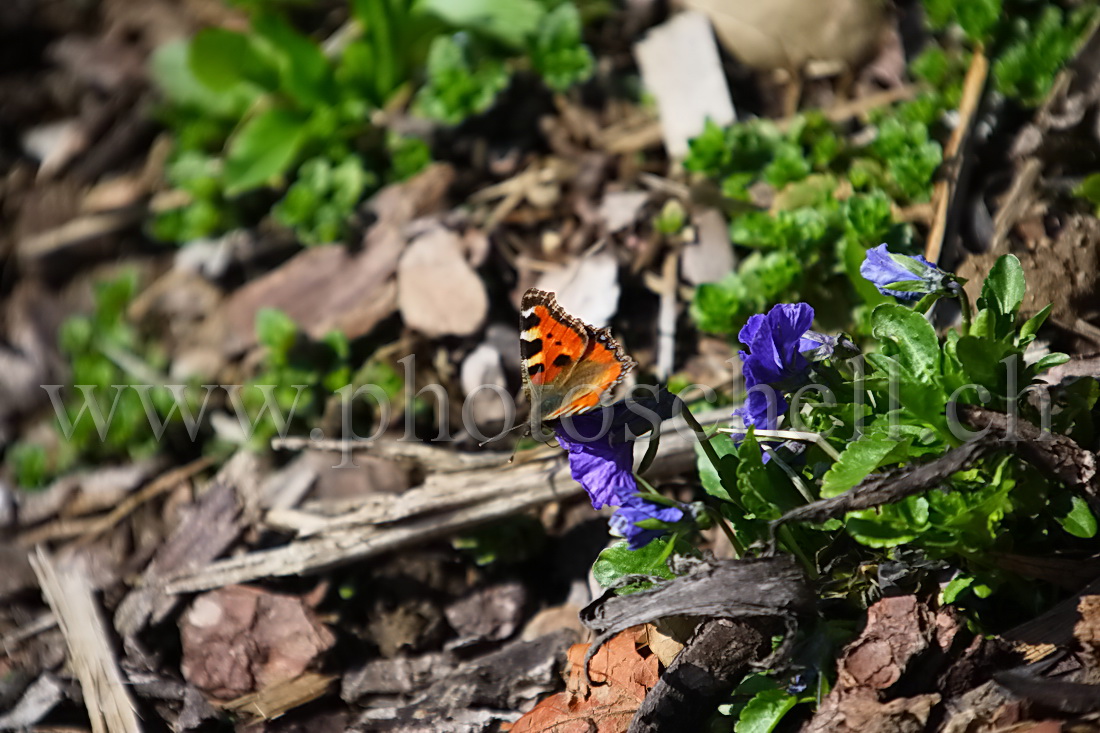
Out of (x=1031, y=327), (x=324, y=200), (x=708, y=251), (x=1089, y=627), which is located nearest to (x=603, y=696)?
(x=1089, y=627)

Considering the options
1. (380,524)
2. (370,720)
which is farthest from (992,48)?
(370,720)

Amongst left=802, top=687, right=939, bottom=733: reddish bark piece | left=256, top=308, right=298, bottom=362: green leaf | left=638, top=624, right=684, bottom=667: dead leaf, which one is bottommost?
left=638, top=624, right=684, bottom=667: dead leaf

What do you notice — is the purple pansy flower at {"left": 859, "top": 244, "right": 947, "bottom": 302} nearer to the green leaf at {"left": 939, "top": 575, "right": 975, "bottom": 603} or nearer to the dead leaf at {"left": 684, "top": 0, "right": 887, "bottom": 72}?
the green leaf at {"left": 939, "top": 575, "right": 975, "bottom": 603}

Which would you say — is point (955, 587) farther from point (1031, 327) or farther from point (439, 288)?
point (439, 288)

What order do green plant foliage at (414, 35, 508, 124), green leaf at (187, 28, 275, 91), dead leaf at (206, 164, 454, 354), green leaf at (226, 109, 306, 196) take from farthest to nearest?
green leaf at (187, 28, 275, 91), green leaf at (226, 109, 306, 196), green plant foliage at (414, 35, 508, 124), dead leaf at (206, 164, 454, 354)

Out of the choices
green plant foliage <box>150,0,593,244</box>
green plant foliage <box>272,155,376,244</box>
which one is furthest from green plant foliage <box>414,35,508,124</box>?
green plant foliage <box>272,155,376,244</box>

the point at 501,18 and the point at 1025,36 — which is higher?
the point at 501,18
